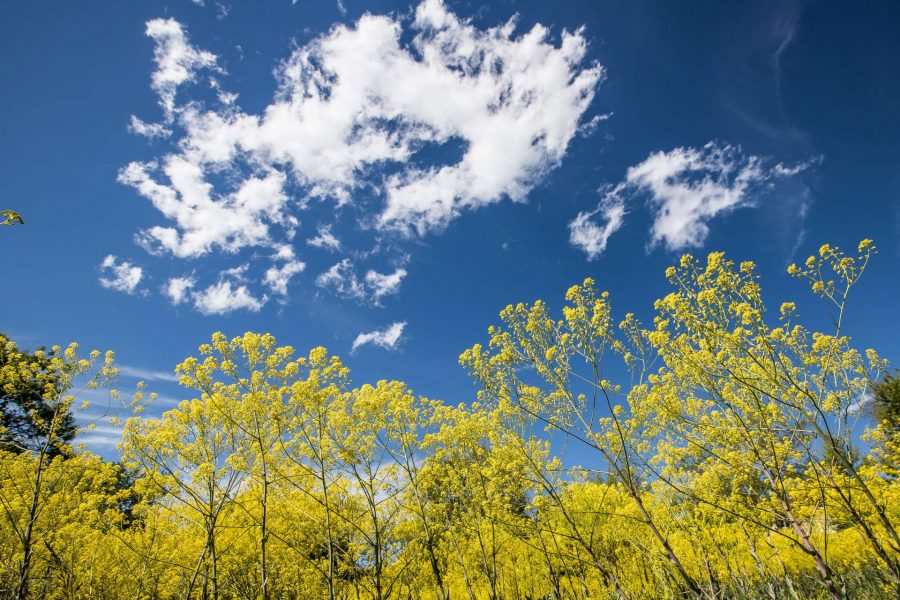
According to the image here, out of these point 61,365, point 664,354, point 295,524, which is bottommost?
point 295,524

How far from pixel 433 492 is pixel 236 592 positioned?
24.0ft

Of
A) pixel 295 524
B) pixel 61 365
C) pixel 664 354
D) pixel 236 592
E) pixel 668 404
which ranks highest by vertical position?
pixel 61 365

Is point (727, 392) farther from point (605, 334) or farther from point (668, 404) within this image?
point (605, 334)

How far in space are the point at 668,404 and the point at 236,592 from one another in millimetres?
13811

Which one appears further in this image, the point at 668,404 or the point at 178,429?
the point at 178,429

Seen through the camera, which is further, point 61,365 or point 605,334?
point 61,365

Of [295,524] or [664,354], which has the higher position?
[664,354]

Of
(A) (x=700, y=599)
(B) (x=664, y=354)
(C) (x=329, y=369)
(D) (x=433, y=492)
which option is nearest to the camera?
(A) (x=700, y=599)

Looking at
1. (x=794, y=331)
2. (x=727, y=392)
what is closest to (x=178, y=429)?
(x=727, y=392)

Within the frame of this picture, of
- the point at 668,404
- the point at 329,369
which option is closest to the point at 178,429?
the point at 329,369

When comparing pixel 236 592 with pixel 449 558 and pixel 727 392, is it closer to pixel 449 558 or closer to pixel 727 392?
pixel 449 558

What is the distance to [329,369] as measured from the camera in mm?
6672

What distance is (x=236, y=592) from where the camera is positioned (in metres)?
12.4

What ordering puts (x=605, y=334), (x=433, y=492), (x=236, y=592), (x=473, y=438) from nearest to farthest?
(x=605, y=334) → (x=473, y=438) → (x=433, y=492) → (x=236, y=592)
